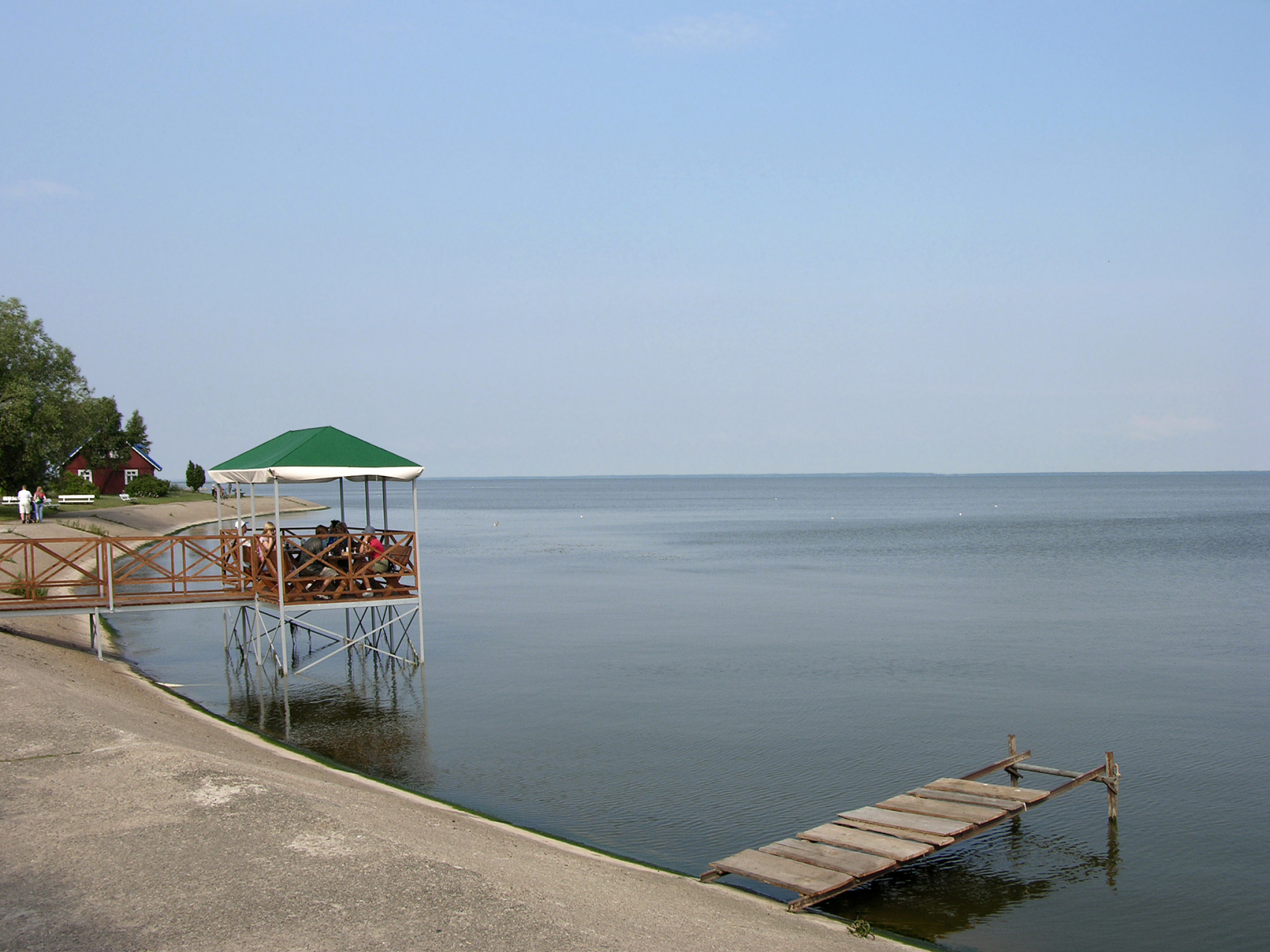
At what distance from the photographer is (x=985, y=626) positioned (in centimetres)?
2605

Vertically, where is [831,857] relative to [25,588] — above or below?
below

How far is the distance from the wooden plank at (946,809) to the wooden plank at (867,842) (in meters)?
0.72

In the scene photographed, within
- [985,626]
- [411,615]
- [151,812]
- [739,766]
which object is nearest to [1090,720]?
[739,766]

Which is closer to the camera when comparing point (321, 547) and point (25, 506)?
point (321, 547)

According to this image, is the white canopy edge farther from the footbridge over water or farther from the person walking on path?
the person walking on path

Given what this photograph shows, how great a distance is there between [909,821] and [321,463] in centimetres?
1157

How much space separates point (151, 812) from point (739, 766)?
745cm

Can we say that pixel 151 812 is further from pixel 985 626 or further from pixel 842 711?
pixel 985 626

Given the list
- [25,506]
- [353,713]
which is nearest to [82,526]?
[25,506]

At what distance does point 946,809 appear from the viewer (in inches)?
400

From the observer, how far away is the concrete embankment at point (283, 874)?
6.61m

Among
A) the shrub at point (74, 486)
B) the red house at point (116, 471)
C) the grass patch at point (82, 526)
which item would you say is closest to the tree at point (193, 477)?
the red house at point (116, 471)

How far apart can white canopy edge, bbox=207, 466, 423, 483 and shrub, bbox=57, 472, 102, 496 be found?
49.4 metres

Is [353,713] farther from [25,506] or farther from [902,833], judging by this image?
[25,506]
